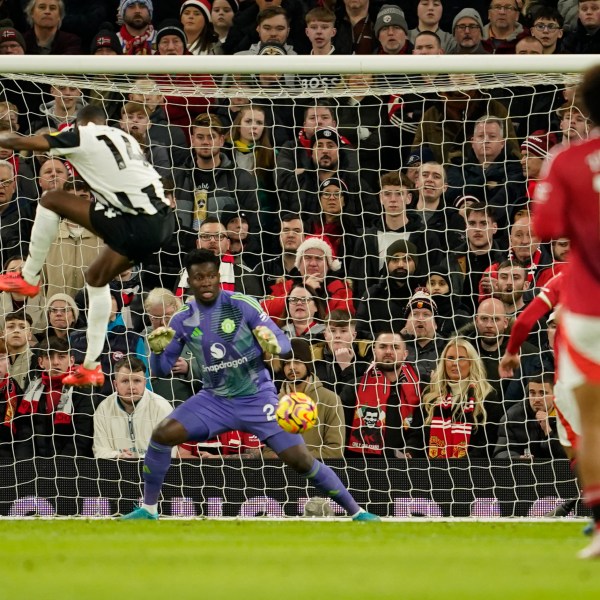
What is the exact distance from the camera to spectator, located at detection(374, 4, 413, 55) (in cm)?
1388

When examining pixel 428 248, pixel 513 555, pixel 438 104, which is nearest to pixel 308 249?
pixel 428 248

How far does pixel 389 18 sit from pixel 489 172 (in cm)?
234

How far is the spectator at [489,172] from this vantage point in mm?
12547

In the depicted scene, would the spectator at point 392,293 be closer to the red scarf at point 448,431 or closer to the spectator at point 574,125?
the red scarf at point 448,431

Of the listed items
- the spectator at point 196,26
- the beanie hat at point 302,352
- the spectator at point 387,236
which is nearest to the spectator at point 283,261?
the spectator at point 387,236

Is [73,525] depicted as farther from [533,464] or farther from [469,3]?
[469,3]

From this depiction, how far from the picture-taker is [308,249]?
12148 mm

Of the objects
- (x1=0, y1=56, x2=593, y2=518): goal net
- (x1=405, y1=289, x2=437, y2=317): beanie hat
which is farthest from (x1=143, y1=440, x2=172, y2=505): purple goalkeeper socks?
(x1=405, y1=289, x2=437, y2=317): beanie hat

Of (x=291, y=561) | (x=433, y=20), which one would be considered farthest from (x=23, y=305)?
(x=291, y=561)

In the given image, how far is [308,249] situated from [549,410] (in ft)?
8.48

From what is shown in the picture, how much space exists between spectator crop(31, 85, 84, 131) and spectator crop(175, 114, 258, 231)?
1.21 meters

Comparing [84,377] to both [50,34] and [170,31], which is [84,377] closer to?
[170,31]

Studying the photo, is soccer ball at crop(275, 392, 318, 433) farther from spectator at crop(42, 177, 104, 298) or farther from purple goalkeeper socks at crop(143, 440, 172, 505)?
spectator at crop(42, 177, 104, 298)

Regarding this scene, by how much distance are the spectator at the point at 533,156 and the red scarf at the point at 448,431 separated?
2272 millimetres
